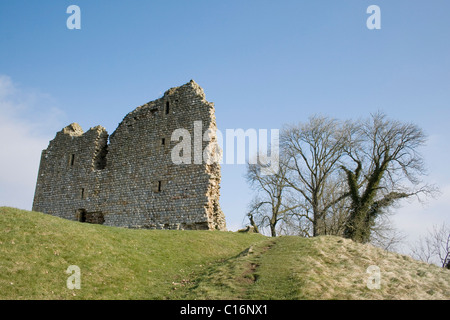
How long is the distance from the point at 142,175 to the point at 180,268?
9830mm

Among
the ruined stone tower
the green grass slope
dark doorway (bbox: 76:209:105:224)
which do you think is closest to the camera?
the green grass slope

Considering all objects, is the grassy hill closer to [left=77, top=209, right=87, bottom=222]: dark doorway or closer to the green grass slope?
the green grass slope

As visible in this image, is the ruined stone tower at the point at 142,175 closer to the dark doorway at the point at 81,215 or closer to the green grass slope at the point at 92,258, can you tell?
the dark doorway at the point at 81,215

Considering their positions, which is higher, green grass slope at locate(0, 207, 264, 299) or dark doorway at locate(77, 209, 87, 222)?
dark doorway at locate(77, 209, 87, 222)

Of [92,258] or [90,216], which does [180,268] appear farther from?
[90,216]

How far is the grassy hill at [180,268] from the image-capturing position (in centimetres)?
1044

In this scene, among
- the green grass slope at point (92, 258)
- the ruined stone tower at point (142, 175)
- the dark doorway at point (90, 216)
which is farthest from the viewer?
the dark doorway at point (90, 216)

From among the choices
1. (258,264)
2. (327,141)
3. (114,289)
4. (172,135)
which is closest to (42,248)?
(114,289)

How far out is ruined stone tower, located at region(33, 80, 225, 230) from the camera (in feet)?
69.0

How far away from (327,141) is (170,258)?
1917cm

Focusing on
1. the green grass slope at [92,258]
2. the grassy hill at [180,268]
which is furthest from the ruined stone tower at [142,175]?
the grassy hill at [180,268]

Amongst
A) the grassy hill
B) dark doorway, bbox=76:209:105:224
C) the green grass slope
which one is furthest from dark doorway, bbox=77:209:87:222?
the grassy hill

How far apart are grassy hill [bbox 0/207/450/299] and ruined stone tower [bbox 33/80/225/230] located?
14.4 ft

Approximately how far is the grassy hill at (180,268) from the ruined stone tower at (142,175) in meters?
4.39
